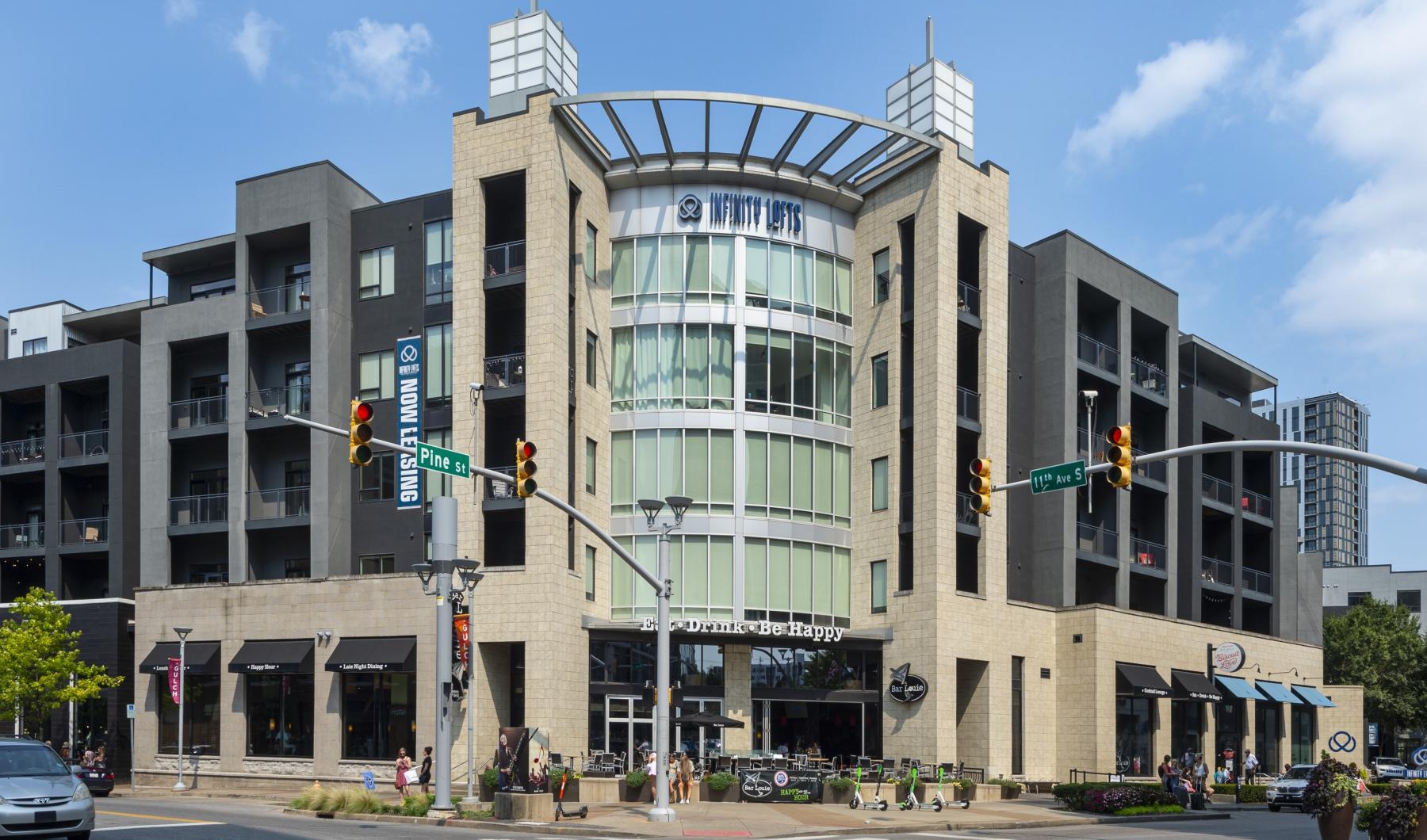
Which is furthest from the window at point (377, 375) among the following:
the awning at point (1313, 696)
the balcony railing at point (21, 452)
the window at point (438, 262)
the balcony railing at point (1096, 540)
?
the awning at point (1313, 696)

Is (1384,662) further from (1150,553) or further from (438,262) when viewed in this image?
(438,262)

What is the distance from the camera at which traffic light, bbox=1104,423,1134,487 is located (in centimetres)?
2209

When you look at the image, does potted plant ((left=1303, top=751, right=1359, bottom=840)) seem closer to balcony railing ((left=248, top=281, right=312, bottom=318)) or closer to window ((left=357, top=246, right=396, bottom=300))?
window ((left=357, top=246, right=396, bottom=300))

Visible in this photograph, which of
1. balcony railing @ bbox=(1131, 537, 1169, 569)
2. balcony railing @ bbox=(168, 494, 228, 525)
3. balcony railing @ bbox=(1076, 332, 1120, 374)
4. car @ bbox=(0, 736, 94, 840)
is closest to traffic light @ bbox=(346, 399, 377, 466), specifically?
car @ bbox=(0, 736, 94, 840)

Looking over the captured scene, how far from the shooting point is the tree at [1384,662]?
8125cm

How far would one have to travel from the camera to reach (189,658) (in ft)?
155

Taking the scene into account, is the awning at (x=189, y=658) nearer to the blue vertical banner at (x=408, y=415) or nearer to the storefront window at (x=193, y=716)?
the storefront window at (x=193, y=716)

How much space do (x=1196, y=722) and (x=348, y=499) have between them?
36.6m

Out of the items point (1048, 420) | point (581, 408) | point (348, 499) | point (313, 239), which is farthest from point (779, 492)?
point (313, 239)

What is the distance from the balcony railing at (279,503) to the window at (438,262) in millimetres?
8621

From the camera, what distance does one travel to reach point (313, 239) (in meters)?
48.6

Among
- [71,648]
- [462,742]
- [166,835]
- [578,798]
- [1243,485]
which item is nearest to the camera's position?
[166,835]

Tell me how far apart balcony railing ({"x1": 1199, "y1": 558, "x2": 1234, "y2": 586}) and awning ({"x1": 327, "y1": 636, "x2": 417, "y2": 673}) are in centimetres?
3778

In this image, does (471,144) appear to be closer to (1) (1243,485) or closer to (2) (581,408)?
(2) (581,408)
